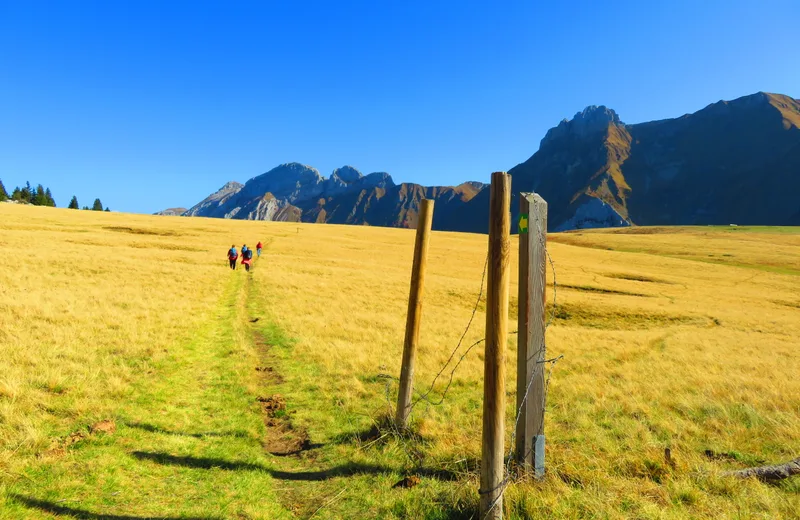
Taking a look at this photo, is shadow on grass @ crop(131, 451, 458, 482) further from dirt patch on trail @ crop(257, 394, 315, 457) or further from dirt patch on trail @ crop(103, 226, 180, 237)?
dirt patch on trail @ crop(103, 226, 180, 237)

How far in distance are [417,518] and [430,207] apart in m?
4.98

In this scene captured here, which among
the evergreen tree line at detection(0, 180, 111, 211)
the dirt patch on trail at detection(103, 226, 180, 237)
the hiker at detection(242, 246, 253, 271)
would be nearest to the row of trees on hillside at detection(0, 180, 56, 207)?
the evergreen tree line at detection(0, 180, 111, 211)

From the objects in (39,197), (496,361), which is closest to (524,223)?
(496,361)

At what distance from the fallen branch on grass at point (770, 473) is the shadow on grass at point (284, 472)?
3.84 metres

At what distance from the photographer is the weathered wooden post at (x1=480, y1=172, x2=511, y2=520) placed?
4402 mm

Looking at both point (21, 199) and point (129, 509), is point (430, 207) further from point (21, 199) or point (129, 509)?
A: point (21, 199)

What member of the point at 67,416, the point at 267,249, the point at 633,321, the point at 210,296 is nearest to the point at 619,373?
the point at 67,416

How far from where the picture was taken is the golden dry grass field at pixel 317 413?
4820 millimetres

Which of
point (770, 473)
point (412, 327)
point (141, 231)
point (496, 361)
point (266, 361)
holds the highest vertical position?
point (141, 231)

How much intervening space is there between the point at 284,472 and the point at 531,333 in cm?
425

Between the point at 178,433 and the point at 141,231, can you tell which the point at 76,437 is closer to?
the point at 178,433

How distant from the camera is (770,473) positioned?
5.16 meters

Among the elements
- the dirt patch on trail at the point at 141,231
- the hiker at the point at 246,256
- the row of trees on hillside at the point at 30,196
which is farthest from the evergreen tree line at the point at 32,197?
the hiker at the point at 246,256

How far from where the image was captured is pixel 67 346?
9234mm
